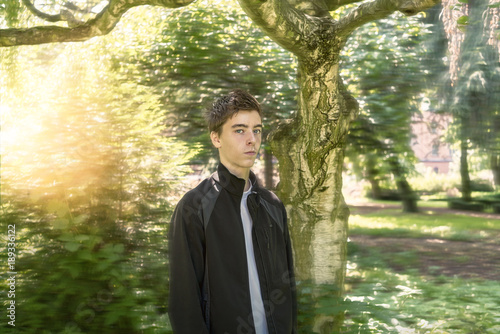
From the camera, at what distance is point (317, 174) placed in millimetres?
4852

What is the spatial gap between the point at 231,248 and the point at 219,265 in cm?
10

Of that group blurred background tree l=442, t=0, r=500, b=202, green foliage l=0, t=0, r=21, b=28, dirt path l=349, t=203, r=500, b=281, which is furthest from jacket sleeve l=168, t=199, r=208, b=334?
blurred background tree l=442, t=0, r=500, b=202

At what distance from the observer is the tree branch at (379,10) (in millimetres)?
3832

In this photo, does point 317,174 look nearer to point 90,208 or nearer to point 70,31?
point 90,208

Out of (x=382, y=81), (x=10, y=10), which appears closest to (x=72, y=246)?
(x=10, y=10)

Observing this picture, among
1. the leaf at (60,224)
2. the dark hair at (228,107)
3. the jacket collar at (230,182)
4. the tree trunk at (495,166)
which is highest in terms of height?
the dark hair at (228,107)

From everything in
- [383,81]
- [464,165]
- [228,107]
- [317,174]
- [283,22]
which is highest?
[283,22]

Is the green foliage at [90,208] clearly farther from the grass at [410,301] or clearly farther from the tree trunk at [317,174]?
the grass at [410,301]

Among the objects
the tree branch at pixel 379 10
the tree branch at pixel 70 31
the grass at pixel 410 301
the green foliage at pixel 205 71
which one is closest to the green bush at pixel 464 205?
the grass at pixel 410 301

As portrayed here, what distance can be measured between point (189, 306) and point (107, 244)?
1.84 metres

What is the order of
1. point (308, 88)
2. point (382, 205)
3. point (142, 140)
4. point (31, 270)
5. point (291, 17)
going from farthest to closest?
point (382, 205), point (142, 140), point (308, 88), point (291, 17), point (31, 270)

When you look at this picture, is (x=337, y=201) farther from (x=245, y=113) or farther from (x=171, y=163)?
(x=245, y=113)

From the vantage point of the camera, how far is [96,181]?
457cm

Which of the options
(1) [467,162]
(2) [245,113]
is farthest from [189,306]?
(1) [467,162]
